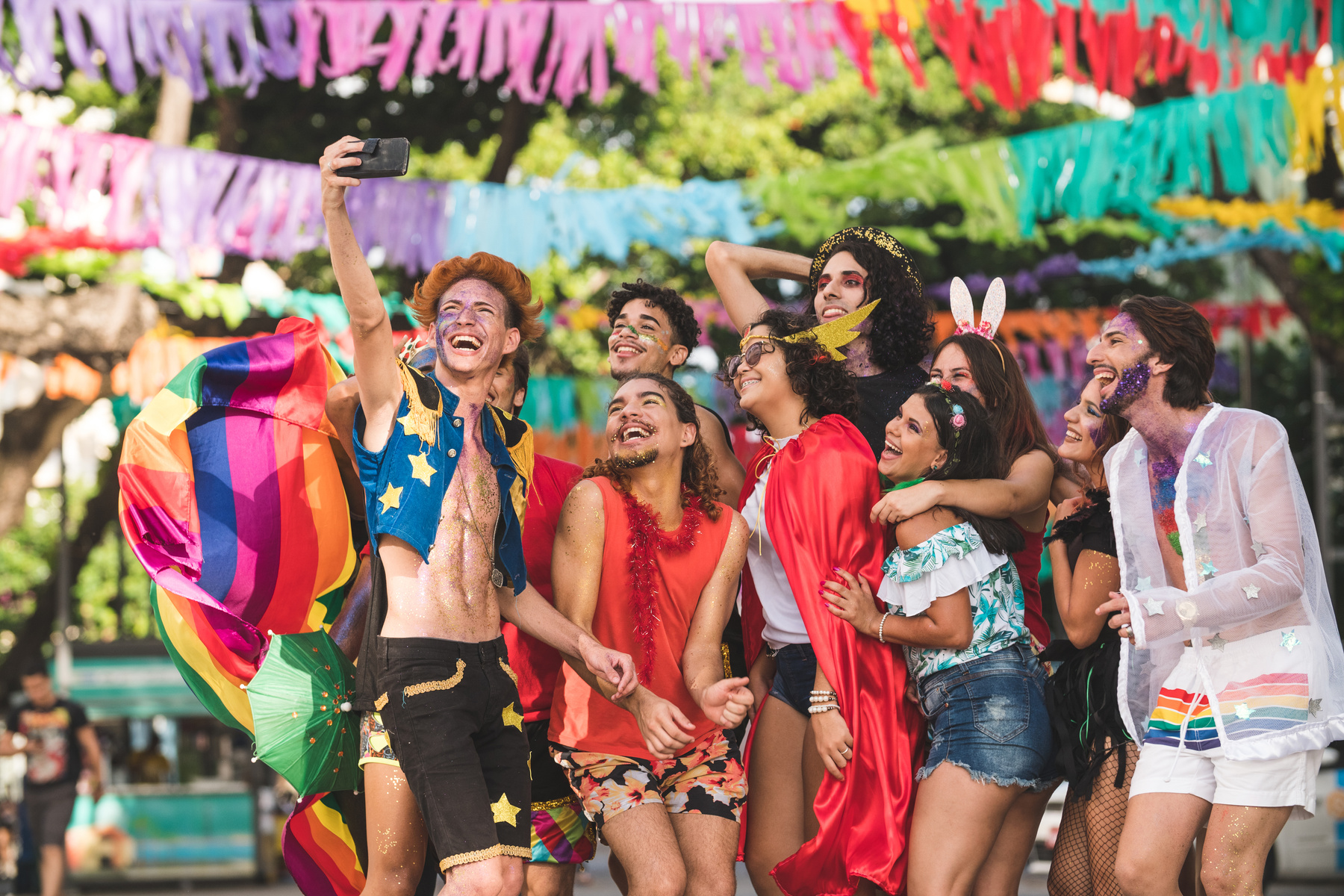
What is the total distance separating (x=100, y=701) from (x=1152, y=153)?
10.7m

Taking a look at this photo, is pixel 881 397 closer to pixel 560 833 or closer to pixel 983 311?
pixel 983 311

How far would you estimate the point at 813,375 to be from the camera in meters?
4.19

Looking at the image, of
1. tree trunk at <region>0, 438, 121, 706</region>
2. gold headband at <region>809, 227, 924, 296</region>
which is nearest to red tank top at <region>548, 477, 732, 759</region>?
gold headband at <region>809, 227, 924, 296</region>

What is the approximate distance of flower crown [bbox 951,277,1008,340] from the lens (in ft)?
14.5

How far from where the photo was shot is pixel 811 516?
158 inches

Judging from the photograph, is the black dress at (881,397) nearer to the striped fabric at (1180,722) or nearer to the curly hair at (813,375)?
the curly hair at (813,375)

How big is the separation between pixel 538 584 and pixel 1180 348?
217 centimetres

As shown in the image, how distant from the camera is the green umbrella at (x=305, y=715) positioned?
146 inches

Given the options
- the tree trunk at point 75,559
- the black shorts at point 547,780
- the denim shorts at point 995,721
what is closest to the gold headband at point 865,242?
the denim shorts at point 995,721

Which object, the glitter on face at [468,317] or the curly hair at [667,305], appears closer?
the glitter on face at [468,317]

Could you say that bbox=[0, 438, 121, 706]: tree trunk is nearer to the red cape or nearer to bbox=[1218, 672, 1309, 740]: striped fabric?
the red cape

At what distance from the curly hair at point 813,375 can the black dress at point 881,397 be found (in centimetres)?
14

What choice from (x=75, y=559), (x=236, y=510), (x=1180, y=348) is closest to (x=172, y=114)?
(x=75, y=559)

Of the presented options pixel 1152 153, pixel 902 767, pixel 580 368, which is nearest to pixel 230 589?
pixel 902 767
